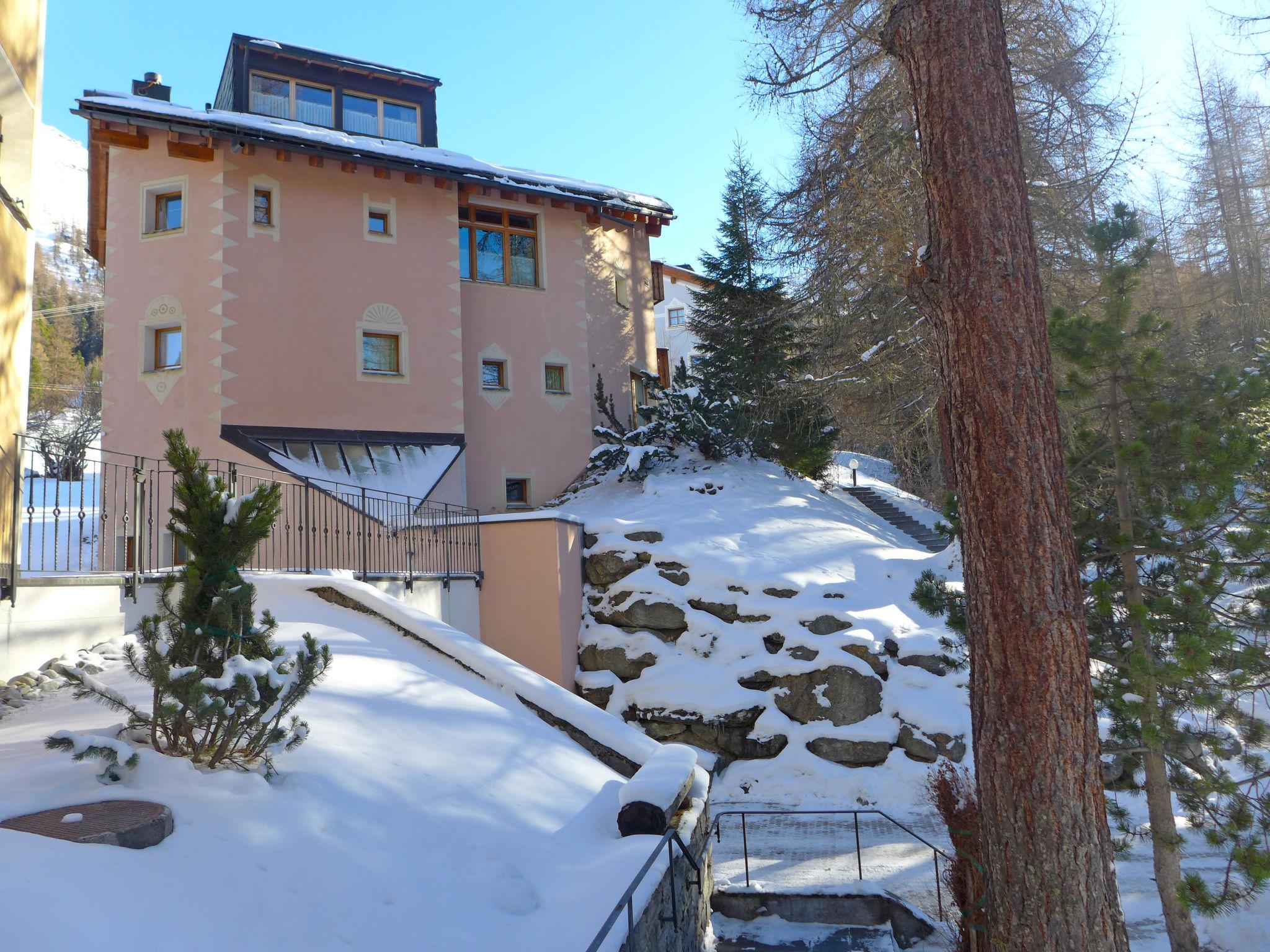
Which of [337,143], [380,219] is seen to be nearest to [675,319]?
[380,219]

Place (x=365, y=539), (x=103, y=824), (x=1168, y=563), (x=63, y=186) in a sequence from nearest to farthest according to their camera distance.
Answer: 1. (x=103, y=824)
2. (x=1168, y=563)
3. (x=365, y=539)
4. (x=63, y=186)

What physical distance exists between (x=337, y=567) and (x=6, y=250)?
5907 millimetres

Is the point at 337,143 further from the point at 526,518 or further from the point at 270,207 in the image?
the point at 526,518

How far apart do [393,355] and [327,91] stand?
6.74 metres

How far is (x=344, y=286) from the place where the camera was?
1783 cm

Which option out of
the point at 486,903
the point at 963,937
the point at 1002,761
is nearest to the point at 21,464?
the point at 486,903

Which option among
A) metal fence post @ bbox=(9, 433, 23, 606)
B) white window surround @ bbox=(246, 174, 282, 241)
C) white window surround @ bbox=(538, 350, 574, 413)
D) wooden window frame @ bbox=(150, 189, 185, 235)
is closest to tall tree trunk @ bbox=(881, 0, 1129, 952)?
metal fence post @ bbox=(9, 433, 23, 606)

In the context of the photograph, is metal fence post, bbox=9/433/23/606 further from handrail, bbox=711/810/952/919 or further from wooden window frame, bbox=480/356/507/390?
wooden window frame, bbox=480/356/507/390

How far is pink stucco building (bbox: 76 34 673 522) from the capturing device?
54.2 ft

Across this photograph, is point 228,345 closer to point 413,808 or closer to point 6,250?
point 6,250

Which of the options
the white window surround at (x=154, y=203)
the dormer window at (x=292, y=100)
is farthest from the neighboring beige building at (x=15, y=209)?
the dormer window at (x=292, y=100)

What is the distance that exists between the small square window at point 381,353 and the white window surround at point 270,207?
→ 2.46m

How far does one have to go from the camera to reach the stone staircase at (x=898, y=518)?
20.5 metres

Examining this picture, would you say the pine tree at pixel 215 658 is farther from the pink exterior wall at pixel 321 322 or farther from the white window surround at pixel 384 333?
the white window surround at pixel 384 333
